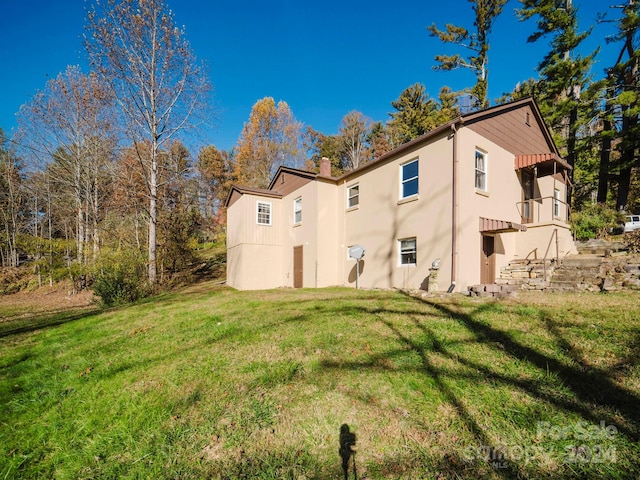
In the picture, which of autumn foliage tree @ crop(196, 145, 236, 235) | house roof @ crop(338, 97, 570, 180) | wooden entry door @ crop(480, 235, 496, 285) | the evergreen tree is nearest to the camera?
house roof @ crop(338, 97, 570, 180)

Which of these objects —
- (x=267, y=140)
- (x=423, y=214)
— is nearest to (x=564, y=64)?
(x=423, y=214)

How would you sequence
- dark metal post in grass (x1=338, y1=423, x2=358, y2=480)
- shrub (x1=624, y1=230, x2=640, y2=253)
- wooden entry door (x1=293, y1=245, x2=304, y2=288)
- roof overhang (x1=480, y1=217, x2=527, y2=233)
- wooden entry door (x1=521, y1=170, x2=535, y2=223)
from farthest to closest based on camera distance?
wooden entry door (x1=293, y1=245, x2=304, y2=288) → wooden entry door (x1=521, y1=170, x2=535, y2=223) → shrub (x1=624, y1=230, x2=640, y2=253) → roof overhang (x1=480, y1=217, x2=527, y2=233) → dark metal post in grass (x1=338, y1=423, x2=358, y2=480)

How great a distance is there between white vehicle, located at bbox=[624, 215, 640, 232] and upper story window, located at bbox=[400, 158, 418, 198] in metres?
12.4

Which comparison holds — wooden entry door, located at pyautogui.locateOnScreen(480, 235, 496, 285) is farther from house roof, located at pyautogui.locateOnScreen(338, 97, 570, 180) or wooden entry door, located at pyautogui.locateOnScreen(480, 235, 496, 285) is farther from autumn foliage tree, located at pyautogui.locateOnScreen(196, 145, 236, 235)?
autumn foliage tree, located at pyautogui.locateOnScreen(196, 145, 236, 235)

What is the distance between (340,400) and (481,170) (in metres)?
9.86

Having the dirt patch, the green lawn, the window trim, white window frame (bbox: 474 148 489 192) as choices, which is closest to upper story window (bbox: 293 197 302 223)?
the window trim

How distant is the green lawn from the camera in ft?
7.63

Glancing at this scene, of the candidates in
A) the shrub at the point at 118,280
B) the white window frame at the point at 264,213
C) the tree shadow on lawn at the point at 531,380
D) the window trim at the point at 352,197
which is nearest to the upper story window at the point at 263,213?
the white window frame at the point at 264,213

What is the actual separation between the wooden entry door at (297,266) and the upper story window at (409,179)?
609cm

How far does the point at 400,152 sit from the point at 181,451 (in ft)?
35.5

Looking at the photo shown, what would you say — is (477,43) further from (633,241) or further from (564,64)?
(633,241)

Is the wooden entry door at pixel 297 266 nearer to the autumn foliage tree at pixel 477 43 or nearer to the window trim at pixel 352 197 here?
the window trim at pixel 352 197

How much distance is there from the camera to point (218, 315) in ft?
22.3

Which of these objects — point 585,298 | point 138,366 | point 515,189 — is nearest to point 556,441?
point 138,366
